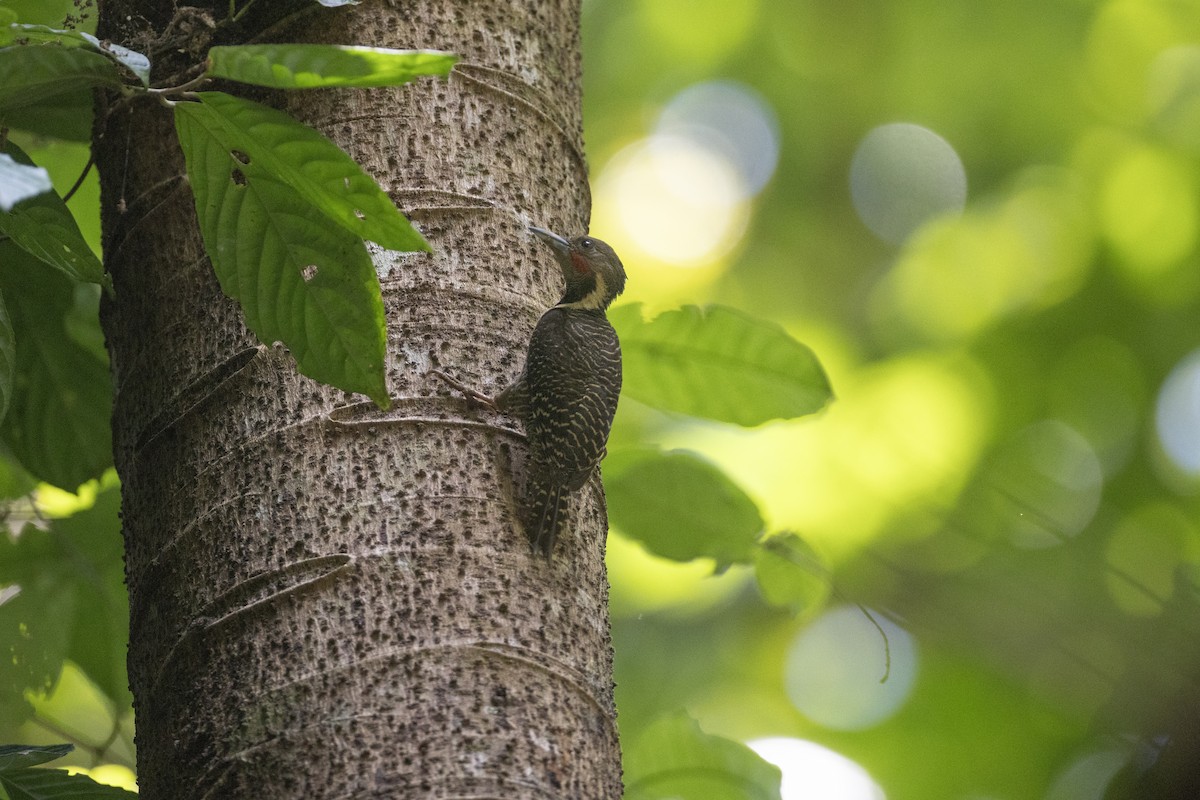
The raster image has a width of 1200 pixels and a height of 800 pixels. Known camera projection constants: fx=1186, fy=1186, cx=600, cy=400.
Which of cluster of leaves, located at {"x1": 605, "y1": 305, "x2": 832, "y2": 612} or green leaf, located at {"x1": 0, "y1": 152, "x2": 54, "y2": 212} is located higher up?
cluster of leaves, located at {"x1": 605, "y1": 305, "x2": 832, "y2": 612}

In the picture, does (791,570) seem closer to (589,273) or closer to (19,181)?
(589,273)

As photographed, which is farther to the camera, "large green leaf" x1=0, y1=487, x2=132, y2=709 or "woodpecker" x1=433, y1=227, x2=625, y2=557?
"large green leaf" x1=0, y1=487, x2=132, y2=709

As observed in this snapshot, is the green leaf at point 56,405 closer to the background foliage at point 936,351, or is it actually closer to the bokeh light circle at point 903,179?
the background foliage at point 936,351

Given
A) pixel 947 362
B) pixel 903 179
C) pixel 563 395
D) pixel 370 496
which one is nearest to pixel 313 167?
pixel 370 496

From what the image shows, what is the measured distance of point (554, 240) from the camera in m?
2.46

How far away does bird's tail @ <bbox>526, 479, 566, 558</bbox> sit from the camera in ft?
6.54

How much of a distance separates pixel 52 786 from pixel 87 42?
1.17m

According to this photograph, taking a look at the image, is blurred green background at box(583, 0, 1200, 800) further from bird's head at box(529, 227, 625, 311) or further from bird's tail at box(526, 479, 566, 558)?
bird's tail at box(526, 479, 566, 558)

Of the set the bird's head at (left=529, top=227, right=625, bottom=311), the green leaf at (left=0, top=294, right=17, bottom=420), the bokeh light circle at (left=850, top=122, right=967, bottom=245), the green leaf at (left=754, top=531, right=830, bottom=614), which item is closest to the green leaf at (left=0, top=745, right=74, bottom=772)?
the green leaf at (left=0, top=294, right=17, bottom=420)

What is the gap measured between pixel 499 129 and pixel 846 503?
5160mm

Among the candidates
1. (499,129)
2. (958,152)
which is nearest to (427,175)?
(499,129)

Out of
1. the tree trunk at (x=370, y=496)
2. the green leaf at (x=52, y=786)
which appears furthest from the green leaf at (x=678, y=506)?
the green leaf at (x=52, y=786)

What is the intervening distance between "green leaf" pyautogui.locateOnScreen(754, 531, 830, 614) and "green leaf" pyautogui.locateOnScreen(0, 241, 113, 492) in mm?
1598

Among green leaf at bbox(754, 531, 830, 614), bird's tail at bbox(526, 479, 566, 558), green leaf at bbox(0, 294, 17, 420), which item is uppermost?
green leaf at bbox(754, 531, 830, 614)
